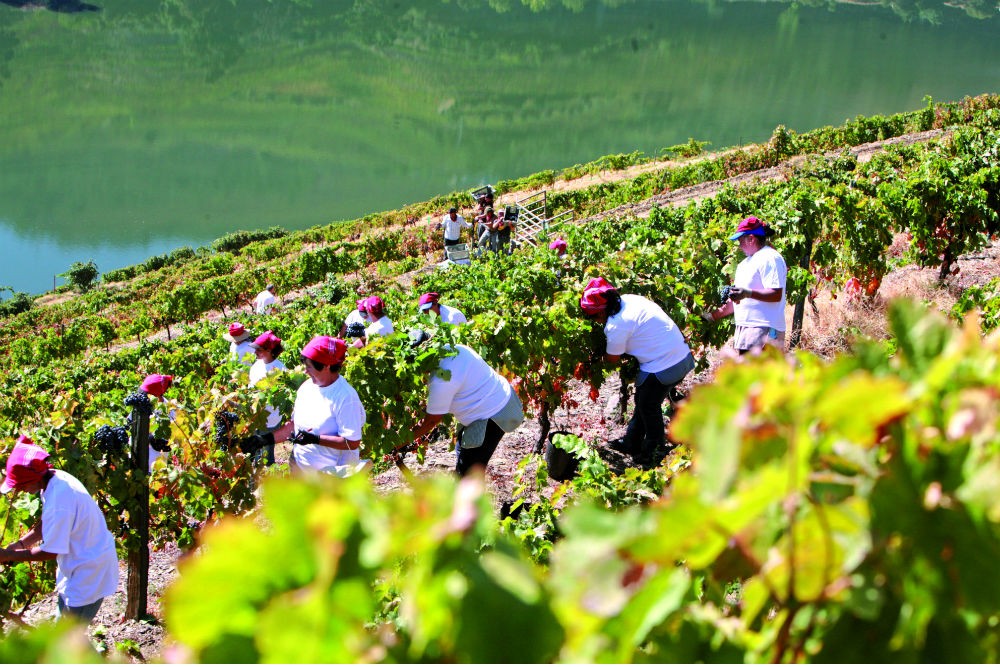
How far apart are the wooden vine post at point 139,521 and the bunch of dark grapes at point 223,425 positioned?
0.46 m

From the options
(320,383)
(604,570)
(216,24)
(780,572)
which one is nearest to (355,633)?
(604,570)

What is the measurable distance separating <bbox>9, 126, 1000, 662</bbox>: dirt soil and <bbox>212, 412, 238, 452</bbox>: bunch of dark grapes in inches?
45.0

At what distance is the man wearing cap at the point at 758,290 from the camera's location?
239 inches

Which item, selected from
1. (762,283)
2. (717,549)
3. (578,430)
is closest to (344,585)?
(717,549)

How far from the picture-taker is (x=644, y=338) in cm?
587

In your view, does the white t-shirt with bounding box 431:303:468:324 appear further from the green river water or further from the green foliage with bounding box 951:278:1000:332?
the green river water

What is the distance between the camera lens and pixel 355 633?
35.0 inches

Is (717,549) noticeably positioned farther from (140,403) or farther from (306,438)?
(140,403)

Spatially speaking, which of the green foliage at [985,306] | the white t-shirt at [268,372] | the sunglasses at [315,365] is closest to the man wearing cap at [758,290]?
the green foliage at [985,306]

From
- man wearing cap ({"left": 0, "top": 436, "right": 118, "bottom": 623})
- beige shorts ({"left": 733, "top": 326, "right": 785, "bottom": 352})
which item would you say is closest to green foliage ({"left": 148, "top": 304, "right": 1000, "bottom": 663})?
man wearing cap ({"left": 0, "top": 436, "right": 118, "bottom": 623})

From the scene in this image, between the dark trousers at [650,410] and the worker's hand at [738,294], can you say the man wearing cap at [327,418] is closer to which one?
the dark trousers at [650,410]

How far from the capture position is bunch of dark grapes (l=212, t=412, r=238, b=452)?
543 cm

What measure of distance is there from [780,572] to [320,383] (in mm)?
4039

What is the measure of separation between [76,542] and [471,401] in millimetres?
2416
